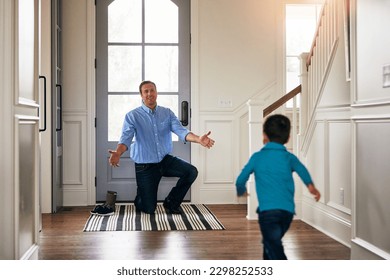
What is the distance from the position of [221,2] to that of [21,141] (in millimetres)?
2254

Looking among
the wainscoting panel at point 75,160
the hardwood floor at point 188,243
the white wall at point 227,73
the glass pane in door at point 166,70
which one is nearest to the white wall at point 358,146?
the hardwood floor at point 188,243

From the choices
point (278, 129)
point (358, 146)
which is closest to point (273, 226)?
point (278, 129)

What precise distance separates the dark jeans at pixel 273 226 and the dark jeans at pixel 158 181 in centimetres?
176

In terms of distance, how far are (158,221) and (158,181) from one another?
25 cm

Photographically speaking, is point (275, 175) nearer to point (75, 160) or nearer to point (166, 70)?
point (166, 70)

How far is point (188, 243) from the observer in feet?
9.53

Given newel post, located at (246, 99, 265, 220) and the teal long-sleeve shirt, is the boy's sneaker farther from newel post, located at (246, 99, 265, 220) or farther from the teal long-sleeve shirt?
the teal long-sleeve shirt

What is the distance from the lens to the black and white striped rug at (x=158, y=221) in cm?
331

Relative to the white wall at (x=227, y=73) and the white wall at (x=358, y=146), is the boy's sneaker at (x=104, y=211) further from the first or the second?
the white wall at (x=358, y=146)
